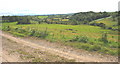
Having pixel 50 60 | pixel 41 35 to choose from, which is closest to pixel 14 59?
pixel 50 60

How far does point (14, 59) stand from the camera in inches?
416

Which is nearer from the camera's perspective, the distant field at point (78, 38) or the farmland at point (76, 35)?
the distant field at point (78, 38)

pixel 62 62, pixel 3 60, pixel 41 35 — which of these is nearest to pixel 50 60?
pixel 62 62

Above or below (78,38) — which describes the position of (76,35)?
below

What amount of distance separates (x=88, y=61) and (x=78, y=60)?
2.83 ft

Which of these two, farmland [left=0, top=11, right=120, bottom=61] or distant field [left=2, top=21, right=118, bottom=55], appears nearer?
distant field [left=2, top=21, right=118, bottom=55]

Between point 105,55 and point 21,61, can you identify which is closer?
point 21,61

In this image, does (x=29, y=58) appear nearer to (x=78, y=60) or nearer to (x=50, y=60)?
(x=50, y=60)

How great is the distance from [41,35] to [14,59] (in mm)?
11249

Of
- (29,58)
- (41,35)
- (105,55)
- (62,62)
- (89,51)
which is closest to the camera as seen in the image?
(62,62)

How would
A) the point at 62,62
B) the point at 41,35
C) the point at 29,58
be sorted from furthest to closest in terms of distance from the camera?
the point at 41,35
the point at 29,58
the point at 62,62

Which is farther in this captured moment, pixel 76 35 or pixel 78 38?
pixel 76 35

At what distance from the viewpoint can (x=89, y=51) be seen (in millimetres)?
13312

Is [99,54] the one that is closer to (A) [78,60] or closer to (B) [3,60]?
(A) [78,60]
